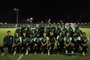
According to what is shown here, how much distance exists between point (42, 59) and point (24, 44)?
6.57 feet

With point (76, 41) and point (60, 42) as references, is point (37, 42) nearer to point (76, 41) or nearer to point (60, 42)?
point (60, 42)

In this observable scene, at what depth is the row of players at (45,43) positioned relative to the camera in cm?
1362

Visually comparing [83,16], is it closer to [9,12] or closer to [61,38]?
[9,12]

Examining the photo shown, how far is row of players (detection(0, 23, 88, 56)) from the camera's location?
1362 cm

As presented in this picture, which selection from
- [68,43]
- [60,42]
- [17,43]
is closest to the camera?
[68,43]

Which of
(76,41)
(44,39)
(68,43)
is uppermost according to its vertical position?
(44,39)

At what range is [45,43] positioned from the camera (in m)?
13.6

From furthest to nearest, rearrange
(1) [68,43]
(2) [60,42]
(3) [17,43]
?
(2) [60,42], (3) [17,43], (1) [68,43]

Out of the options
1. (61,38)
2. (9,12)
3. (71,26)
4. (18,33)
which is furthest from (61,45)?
(9,12)

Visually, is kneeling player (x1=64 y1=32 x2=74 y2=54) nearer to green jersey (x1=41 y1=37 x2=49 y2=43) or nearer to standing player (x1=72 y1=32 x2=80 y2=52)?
standing player (x1=72 y1=32 x2=80 y2=52)

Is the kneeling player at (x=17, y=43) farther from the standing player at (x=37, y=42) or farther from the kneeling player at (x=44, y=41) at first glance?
the kneeling player at (x=44, y=41)

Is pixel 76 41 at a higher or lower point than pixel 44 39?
lower

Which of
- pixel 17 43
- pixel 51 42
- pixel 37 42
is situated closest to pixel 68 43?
pixel 51 42

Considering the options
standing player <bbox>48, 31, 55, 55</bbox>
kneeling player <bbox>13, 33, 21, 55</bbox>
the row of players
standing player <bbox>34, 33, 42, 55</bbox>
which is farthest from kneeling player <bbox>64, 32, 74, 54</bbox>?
kneeling player <bbox>13, 33, 21, 55</bbox>
